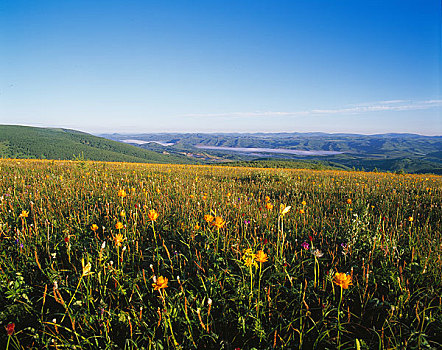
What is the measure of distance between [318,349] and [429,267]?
137 cm

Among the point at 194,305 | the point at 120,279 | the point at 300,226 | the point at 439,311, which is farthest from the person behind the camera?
the point at 300,226

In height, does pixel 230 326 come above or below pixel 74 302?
below

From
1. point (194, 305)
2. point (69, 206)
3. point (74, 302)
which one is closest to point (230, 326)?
point (194, 305)

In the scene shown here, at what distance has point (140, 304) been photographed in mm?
1755

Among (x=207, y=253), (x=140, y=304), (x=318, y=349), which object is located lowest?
(x=318, y=349)

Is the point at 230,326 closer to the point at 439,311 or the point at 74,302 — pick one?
the point at 74,302

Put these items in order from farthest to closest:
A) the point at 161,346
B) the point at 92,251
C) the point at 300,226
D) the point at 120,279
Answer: the point at 300,226 < the point at 92,251 < the point at 120,279 < the point at 161,346

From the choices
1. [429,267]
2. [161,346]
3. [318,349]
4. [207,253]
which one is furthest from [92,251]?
[429,267]

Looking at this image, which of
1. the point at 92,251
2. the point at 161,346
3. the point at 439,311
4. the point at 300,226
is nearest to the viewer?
the point at 161,346

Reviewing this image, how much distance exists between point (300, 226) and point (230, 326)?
1875mm

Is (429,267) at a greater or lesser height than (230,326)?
greater

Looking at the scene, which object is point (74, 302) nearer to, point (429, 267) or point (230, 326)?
point (230, 326)

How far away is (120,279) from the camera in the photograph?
1.97m

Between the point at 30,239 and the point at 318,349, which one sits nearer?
the point at 318,349
